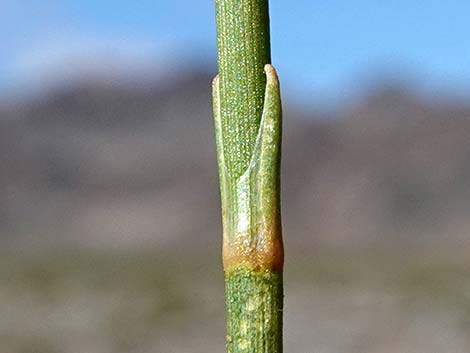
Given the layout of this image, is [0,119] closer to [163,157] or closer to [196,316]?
[163,157]

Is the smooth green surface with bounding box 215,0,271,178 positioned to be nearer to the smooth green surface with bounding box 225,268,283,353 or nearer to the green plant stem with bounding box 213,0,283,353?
the green plant stem with bounding box 213,0,283,353

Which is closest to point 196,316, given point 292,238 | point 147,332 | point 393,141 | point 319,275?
point 147,332

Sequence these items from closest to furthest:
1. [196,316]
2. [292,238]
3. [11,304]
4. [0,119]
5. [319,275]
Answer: [196,316]
[11,304]
[319,275]
[292,238]
[0,119]

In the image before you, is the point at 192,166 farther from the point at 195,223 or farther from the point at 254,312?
the point at 254,312

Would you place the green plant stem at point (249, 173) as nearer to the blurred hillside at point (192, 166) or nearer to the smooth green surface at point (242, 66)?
the smooth green surface at point (242, 66)

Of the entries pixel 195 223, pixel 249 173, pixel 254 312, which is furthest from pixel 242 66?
pixel 195 223

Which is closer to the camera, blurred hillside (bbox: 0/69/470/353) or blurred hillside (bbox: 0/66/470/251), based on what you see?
blurred hillside (bbox: 0/69/470/353)

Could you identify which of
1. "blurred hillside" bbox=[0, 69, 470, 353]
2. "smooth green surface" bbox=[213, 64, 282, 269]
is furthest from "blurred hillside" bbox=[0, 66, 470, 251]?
"smooth green surface" bbox=[213, 64, 282, 269]
